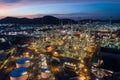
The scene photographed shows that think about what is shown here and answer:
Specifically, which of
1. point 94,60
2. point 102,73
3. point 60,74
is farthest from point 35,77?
point 94,60

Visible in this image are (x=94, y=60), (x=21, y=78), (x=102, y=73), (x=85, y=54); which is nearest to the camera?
(x=21, y=78)

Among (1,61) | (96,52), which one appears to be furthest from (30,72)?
(96,52)

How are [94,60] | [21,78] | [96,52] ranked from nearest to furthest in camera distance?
[21,78] < [94,60] < [96,52]

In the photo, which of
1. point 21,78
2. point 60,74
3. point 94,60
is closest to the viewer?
point 21,78

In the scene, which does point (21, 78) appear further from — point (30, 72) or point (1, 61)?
point (1, 61)

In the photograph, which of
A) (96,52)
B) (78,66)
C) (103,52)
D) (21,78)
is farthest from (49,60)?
(103,52)

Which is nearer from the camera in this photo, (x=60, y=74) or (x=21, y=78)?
(x=21, y=78)

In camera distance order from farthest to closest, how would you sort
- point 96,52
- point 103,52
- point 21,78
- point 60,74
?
1. point 103,52
2. point 96,52
3. point 60,74
4. point 21,78

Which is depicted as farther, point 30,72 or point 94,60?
point 94,60

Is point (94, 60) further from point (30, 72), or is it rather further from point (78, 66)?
point (30, 72)
